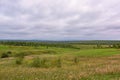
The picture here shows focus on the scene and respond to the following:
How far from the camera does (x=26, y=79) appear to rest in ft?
34.6

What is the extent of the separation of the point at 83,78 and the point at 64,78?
1.23m

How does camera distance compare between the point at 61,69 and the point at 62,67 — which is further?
the point at 62,67

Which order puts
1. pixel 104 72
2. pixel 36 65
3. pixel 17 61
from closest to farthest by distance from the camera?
pixel 104 72 → pixel 36 65 → pixel 17 61

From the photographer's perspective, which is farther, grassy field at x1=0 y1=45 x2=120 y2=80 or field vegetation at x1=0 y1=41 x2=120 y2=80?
field vegetation at x1=0 y1=41 x2=120 y2=80

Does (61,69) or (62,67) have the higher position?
(61,69)

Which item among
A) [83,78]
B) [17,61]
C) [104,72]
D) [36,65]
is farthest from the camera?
[17,61]

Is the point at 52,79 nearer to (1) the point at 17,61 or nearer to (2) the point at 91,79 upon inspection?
(2) the point at 91,79

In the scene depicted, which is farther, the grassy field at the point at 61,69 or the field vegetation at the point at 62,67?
the field vegetation at the point at 62,67

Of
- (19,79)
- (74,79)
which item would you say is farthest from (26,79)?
(74,79)

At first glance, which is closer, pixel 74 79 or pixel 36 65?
pixel 74 79

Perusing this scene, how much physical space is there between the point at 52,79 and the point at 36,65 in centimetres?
1918

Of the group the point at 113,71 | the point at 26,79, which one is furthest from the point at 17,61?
the point at 26,79

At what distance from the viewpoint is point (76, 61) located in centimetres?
4022

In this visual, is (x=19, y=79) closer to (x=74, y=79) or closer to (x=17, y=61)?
(x=74, y=79)
